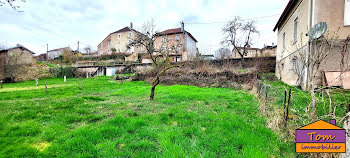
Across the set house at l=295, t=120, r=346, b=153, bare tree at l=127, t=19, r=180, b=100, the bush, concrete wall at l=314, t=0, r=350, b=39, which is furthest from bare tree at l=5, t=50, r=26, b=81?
concrete wall at l=314, t=0, r=350, b=39

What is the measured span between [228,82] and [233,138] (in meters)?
11.4

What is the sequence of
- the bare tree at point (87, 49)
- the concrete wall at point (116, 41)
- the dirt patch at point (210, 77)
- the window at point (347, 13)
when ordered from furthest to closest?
the bare tree at point (87, 49) < the concrete wall at point (116, 41) < the dirt patch at point (210, 77) < the window at point (347, 13)

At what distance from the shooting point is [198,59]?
20141 millimetres

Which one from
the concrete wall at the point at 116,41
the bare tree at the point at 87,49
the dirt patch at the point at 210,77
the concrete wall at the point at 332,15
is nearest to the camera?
the concrete wall at the point at 332,15

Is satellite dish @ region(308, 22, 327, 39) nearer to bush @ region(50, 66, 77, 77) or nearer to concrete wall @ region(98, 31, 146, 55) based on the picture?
bush @ region(50, 66, 77, 77)

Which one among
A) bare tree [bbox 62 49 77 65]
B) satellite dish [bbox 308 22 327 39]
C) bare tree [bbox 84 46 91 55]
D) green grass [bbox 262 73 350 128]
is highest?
bare tree [bbox 84 46 91 55]

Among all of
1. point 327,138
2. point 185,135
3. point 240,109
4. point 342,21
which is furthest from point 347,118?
point 342,21

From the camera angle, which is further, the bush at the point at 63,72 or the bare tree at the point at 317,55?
the bush at the point at 63,72

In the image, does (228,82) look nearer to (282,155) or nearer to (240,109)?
(240,109)

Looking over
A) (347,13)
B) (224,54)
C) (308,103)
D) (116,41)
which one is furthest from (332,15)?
(116,41)

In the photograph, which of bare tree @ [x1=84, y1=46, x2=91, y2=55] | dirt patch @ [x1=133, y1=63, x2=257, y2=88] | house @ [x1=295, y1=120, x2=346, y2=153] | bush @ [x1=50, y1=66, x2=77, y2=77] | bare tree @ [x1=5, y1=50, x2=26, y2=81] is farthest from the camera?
bare tree @ [x1=84, y1=46, x2=91, y2=55]

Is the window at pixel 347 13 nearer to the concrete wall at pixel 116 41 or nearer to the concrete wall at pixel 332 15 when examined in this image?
the concrete wall at pixel 332 15

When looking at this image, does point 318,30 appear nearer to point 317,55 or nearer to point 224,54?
point 317,55

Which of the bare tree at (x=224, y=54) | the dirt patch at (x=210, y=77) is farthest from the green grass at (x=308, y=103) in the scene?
the bare tree at (x=224, y=54)
